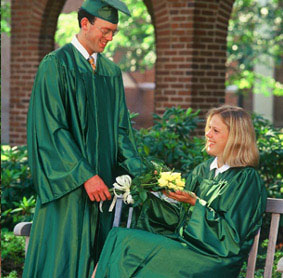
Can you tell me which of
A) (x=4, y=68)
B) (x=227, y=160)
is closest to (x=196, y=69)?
(x=227, y=160)

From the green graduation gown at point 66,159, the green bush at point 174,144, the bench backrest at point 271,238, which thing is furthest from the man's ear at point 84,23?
the green bush at point 174,144

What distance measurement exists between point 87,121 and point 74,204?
0.44 m

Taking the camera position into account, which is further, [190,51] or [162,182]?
[190,51]

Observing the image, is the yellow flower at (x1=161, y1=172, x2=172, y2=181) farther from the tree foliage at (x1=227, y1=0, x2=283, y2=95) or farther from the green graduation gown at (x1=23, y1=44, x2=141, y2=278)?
the tree foliage at (x1=227, y1=0, x2=283, y2=95)

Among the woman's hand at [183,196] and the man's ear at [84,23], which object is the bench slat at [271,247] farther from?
the man's ear at [84,23]

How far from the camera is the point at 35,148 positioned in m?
3.46

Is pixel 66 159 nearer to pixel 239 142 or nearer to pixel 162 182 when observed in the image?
pixel 162 182

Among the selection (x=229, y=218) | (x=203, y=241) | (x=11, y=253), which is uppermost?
(x=229, y=218)

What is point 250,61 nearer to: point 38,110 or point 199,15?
point 199,15

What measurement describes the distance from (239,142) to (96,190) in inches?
32.5

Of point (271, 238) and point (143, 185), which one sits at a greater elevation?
point (143, 185)

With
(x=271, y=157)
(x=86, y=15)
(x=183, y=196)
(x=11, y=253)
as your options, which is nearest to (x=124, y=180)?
(x=183, y=196)

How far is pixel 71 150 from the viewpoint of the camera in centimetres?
342

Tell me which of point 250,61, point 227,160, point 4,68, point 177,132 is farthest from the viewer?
point 4,68
